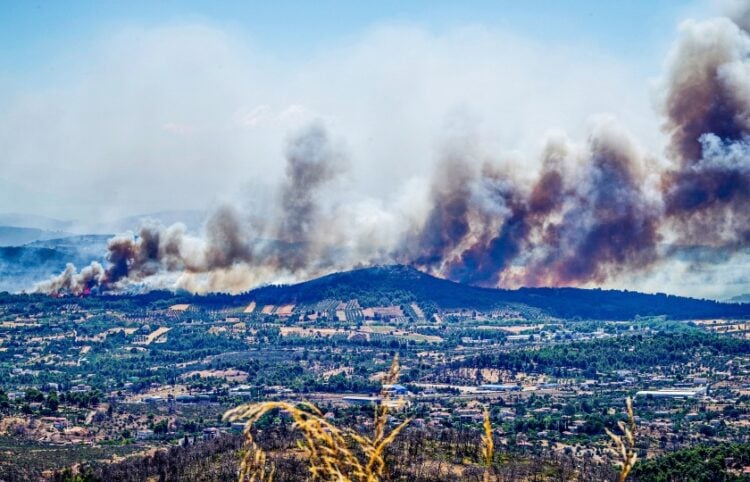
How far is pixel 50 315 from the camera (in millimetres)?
178125

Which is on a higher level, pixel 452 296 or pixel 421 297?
pixel 452 296

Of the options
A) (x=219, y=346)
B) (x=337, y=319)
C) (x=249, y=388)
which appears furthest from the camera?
(x=337, y=319)

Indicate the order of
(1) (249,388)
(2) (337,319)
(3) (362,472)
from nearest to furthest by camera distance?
(3) (362,472) < (1) (249,388) < (2) (337,319)

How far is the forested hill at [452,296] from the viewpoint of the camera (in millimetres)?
184125

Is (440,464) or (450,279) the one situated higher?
(450,279)

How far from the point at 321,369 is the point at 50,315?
70.2 metres

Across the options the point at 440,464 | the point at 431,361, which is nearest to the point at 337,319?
the point at 431,361

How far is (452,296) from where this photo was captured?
184750mm

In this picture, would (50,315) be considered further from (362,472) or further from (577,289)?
(362,472)

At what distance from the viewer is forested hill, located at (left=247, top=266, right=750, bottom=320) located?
604ft

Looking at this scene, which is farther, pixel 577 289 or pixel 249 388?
pixel 577 289

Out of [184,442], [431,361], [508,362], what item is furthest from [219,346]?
[184,442]

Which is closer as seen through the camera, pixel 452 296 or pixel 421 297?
pixel 452 296

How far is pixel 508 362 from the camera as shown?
5098 inches
